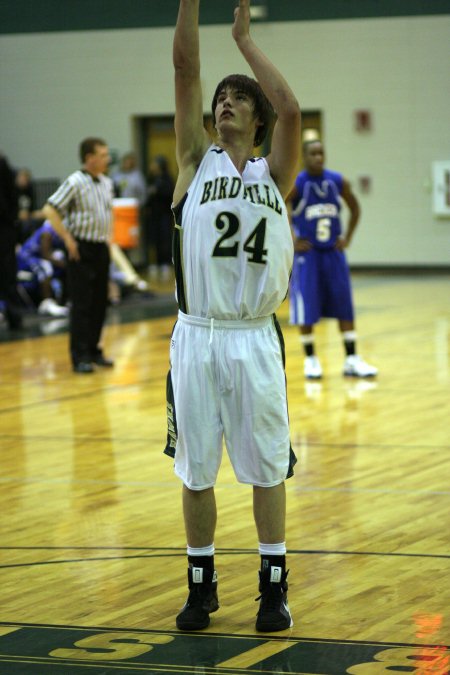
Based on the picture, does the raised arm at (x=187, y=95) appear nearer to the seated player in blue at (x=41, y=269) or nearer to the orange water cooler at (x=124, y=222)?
the seated player in blue at (x=41, y=269)

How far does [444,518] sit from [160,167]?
16189 mm

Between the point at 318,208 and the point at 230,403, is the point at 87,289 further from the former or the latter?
the point at 230,403

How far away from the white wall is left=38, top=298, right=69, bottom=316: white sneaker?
17.0 ft

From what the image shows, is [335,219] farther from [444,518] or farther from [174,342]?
[174,342]

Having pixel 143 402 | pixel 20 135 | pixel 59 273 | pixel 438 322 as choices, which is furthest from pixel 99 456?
pixel 20 135

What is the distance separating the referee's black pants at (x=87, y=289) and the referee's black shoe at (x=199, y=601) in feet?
20.9

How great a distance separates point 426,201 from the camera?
Result: 1991 centimetres

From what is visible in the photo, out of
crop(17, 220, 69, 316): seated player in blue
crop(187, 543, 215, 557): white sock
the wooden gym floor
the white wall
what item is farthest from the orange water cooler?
crop(187, 543, 215, 557): white sock

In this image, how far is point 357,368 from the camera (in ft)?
32.7

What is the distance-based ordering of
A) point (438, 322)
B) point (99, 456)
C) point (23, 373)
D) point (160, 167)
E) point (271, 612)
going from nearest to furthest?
1. point (271, 612)
2. point (99, 456)
3. point (23, 373)
4. point (438, 322)
5. point (160, 167)

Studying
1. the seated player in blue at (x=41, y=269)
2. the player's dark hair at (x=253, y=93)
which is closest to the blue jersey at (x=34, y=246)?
the seated player in blue at (x=41, y=269)

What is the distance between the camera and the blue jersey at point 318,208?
9.77 metres

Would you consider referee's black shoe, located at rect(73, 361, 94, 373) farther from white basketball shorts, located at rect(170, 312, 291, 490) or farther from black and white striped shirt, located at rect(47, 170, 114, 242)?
white basketball shorts, located at rect(170, 312, 291, 490)

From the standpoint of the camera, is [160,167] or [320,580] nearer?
[320,580]
